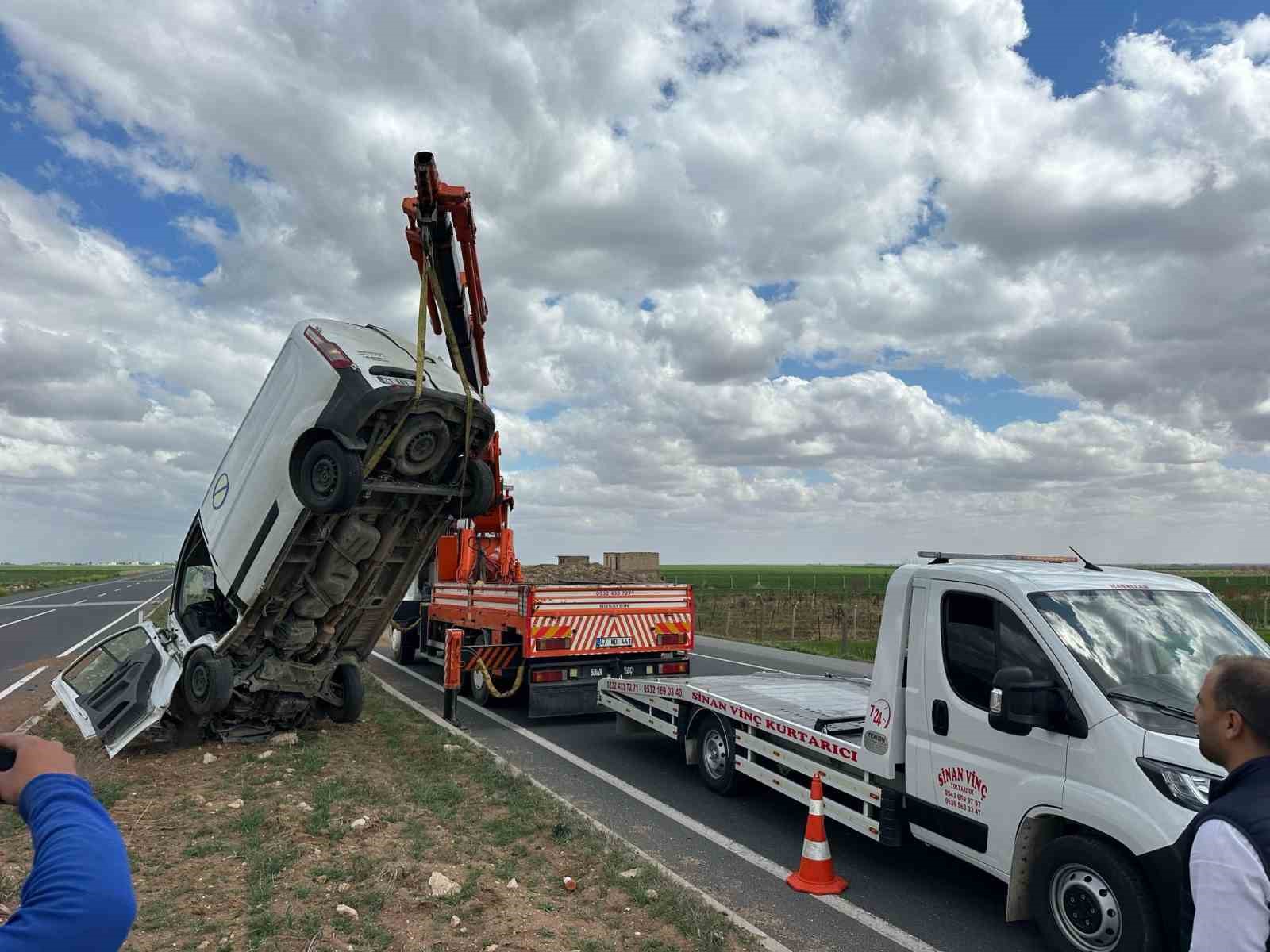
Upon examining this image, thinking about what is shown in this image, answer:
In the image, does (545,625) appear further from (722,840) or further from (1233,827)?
(1233,827)

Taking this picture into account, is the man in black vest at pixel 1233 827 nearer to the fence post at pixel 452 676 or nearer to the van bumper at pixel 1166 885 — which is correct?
the van bumper at pixel 1166 885

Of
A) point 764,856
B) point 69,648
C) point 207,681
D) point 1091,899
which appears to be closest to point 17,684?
point 69,648

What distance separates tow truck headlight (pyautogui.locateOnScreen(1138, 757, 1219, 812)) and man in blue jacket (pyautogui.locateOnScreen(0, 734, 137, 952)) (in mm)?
4148

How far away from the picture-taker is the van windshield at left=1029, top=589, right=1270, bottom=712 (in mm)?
4457

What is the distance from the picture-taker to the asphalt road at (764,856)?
4887mm

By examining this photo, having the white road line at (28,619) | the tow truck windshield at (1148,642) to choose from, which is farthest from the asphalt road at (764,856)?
the white road line at (28,619)

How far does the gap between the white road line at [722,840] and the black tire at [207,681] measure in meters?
3.34

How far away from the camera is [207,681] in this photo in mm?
8156

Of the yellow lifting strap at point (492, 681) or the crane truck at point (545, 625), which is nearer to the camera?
the crane truck at point (545, 625)

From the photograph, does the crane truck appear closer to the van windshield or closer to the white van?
the white van

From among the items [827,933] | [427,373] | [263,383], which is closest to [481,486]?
[427,373]

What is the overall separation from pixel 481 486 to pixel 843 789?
442 cm

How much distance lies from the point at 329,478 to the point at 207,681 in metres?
2.56

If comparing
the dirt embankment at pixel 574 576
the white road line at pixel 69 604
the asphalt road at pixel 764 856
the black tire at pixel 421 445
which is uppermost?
the black tire at pixel 421 445
